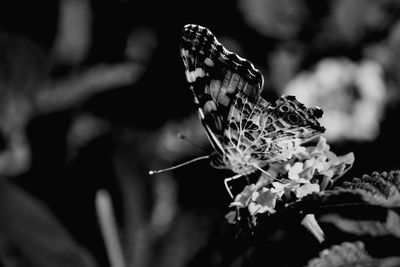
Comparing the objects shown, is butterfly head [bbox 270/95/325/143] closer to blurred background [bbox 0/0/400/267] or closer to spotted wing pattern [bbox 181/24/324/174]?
spotted wing pattern [bbox 181/24/324/174]

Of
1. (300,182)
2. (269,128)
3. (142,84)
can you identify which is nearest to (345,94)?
(142,84)

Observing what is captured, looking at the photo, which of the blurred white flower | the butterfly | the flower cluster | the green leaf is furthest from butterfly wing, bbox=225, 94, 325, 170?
the blurred white flower

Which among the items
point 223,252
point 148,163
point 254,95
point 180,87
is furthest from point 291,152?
point 180,87

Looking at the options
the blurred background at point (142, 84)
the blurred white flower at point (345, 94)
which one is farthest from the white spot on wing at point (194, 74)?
the blurred white flower at point (345, 94)

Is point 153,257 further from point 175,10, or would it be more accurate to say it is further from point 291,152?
point 175,10

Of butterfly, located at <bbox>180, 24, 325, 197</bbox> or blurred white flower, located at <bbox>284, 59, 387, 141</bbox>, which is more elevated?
butterfly, located at <bbox>180, 24, 325, 197</bbox>

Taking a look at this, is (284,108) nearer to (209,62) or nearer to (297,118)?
(297,118)
